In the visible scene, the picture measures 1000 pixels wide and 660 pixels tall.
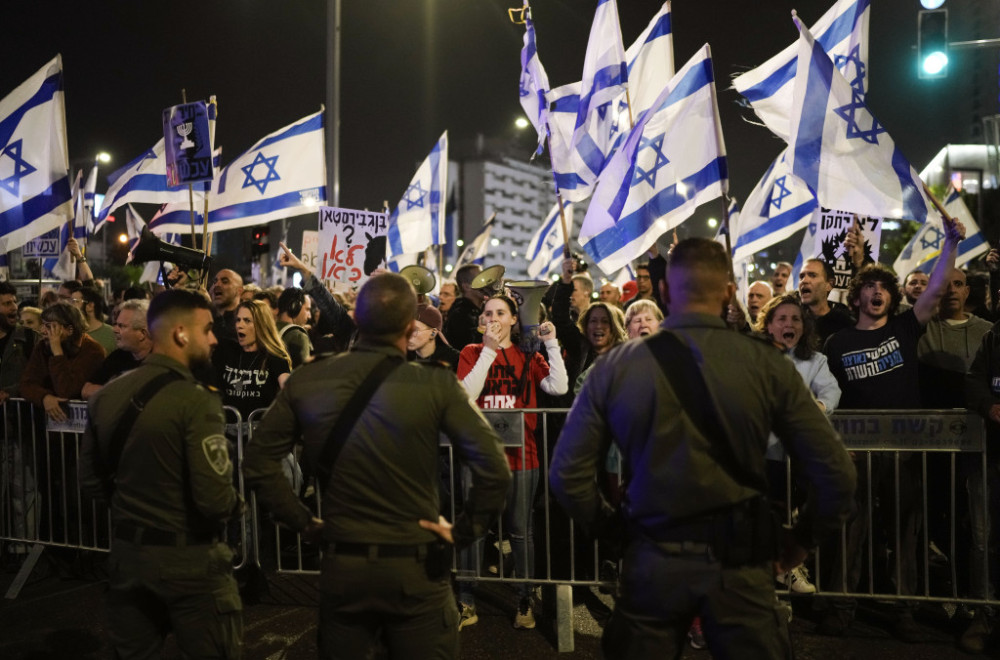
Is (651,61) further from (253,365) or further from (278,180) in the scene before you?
(253,365)

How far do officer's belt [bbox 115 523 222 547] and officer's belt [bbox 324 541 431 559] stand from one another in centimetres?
68

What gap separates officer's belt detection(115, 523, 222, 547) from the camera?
3246 mm

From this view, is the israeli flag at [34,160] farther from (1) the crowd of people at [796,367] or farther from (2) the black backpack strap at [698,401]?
(2) the black backpack strap at [698,401]

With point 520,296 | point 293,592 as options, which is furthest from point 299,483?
point 520,296

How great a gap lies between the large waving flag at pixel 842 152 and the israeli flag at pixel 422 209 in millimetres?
7622

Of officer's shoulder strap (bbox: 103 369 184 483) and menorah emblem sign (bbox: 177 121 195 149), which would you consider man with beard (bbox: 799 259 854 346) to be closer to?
officer's shoulder strap (bbox: 103 369 184 483)

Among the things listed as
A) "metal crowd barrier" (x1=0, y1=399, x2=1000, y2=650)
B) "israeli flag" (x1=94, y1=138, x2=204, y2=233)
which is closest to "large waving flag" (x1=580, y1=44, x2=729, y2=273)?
"metal crowd barrier" (x1=0, y1=399, x2=1000, y2=650)

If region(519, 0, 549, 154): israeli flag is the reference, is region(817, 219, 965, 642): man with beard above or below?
below

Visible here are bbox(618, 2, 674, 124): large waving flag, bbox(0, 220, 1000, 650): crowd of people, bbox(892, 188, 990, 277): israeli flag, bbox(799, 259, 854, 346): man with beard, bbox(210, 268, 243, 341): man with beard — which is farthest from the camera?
bbox(892, 188, 990, 277): israeli flag

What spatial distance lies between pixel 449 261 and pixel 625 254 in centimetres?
11698

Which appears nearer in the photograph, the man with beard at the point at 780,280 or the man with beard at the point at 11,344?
the man with beard at the point at 11,344

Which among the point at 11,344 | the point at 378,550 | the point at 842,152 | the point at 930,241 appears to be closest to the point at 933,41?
the point at 930,241

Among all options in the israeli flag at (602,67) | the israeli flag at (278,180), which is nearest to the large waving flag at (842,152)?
the israeli flag at (602,67)

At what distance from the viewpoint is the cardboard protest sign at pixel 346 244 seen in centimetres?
1009
